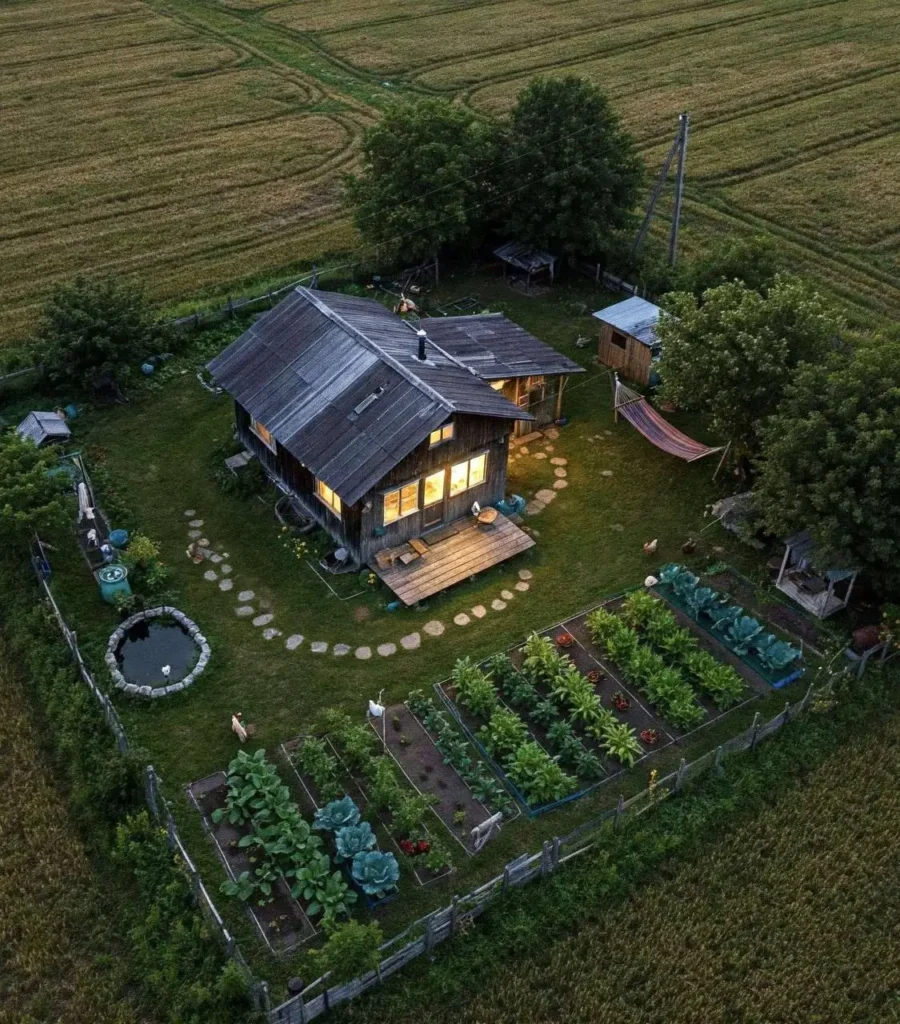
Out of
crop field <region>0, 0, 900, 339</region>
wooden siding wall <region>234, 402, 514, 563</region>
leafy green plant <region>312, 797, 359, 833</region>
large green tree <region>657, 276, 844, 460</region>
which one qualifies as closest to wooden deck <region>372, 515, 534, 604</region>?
wooden siding wall <region>234, 402, 514, 563</region>

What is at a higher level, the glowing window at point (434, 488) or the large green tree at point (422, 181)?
the large green tree at point (422, 181)

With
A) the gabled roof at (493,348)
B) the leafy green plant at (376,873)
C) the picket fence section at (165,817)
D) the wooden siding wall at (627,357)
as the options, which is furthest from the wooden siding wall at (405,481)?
the leafy green plant at (376,873)

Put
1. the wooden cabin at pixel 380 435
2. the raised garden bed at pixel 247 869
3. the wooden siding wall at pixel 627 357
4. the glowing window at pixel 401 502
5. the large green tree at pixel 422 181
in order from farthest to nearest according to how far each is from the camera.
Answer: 1. the large green tree at pixel 422 181
2. the wooden siding wall at pixel 627 357
3. the glowing window at pixel 401 502
4. the wooden cabin at pixel 380 435
5. the raised garden bed at pixel 247 869

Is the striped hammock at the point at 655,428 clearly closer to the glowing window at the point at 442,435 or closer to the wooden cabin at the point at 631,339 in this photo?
the wooden cabin at the point at 631,339

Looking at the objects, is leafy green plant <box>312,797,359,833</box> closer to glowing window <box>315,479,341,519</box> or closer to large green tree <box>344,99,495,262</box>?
glowing window <box>315,479,341,519</box>

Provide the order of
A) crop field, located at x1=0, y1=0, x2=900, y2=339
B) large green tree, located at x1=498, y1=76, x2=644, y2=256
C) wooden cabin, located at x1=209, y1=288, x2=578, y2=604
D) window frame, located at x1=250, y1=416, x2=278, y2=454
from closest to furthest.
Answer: wooden cabin, located at x1=209, y1=288, x2=578, y2=604
window frame, located at x1=250, y1=416, x2=278, y2=454
large green tree, located at x1=498, y1=76, x2=644, y2=256
crop field, located at x1=0, y1=0, x2=900, y2=339

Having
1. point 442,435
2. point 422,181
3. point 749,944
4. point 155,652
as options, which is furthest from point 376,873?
point 422,181

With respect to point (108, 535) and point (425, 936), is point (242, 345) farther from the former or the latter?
point (425, 936)
